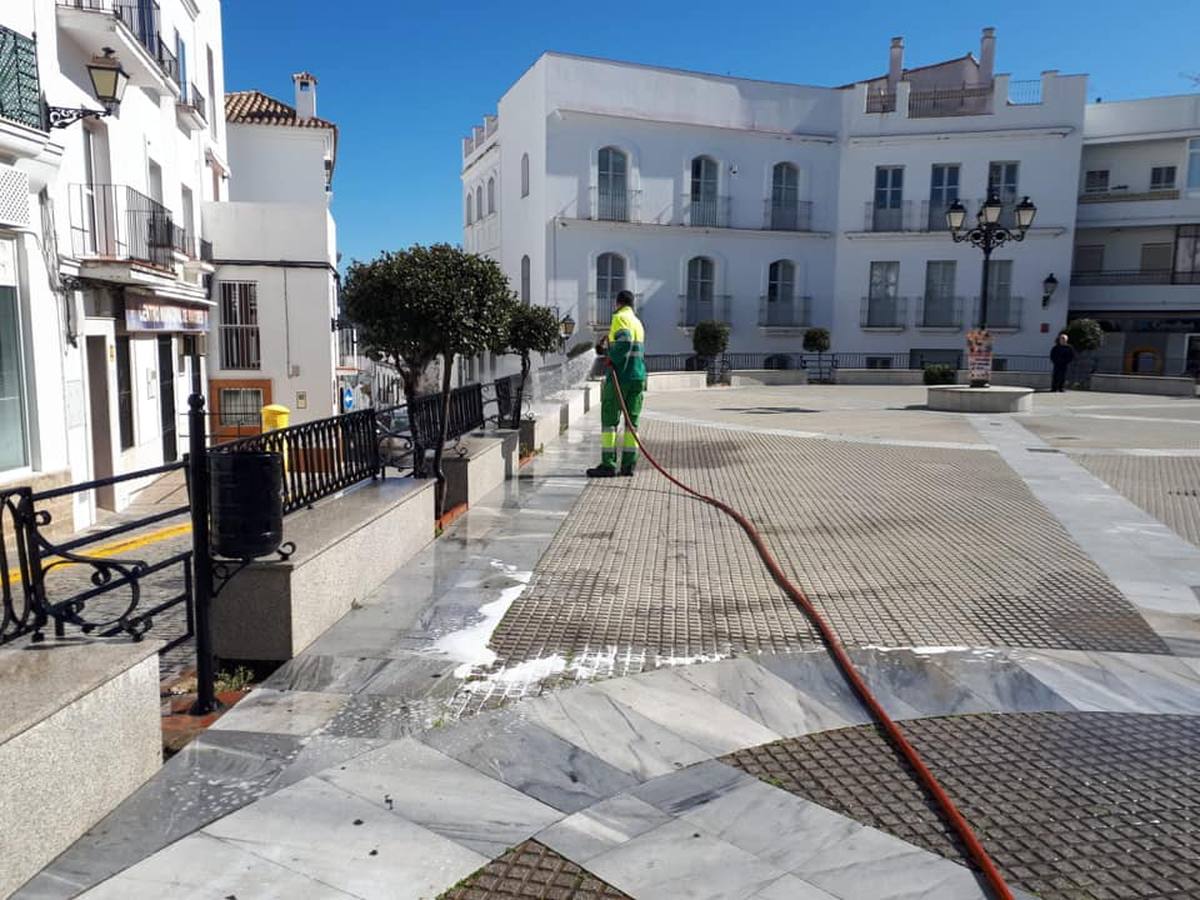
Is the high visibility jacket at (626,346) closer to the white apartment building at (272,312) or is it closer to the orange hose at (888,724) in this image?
the orange hose at (888,724)

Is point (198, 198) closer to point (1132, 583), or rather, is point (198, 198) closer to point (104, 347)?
point (104, 347)

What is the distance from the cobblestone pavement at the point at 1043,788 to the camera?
2973 millimetres

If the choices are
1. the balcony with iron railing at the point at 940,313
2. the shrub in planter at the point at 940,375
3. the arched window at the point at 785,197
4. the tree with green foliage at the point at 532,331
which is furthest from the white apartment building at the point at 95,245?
the balcony with iron railing at the point at 940,313

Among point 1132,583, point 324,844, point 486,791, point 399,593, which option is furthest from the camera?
point 1132,583

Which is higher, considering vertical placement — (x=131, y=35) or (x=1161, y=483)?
(x=131, y=35)

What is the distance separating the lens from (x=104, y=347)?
13.9 m

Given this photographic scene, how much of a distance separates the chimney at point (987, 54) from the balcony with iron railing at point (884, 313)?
1022cm

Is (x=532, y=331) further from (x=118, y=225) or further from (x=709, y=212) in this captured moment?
(x=709, y=212)

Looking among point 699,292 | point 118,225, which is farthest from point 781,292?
point 118,225

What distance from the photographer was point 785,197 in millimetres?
34781

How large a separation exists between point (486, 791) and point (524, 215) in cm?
3231

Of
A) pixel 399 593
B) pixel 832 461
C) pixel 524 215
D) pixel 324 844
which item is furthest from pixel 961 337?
Result: pixel 324 844

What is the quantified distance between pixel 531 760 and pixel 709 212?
32.1 m

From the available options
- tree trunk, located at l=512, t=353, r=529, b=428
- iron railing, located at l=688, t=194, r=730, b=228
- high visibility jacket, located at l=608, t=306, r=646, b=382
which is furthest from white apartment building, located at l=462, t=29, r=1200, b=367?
high visibility jacket, located at l=608, t=306, r=646, b=382
